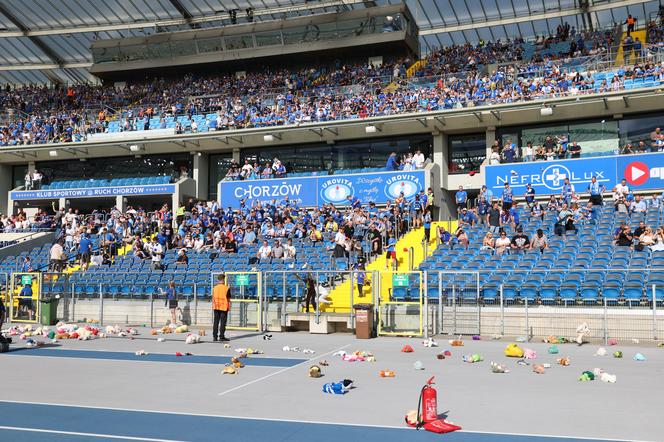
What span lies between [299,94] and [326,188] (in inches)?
276

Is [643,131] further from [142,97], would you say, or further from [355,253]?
[142,97]

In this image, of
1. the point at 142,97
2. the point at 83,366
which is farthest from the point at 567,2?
the point at 83,366

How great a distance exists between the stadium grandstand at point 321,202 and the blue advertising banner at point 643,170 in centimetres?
10

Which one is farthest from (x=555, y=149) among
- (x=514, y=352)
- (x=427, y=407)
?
(x=427, y=407)

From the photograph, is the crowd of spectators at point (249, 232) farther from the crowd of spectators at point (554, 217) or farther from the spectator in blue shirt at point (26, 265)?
the crowd of spectators at point (554, 217)

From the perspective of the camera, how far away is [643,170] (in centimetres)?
2723

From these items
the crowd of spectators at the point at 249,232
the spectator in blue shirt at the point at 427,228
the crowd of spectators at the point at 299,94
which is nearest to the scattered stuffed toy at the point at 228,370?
the crowd of spectators at the point at 249,232

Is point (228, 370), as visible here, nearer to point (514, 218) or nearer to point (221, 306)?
point (221, 306)

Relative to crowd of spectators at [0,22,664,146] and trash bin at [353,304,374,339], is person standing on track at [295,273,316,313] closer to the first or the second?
trash bin at [353,304,374,339]

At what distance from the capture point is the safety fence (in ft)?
53.5

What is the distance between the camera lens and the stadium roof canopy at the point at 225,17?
1577 inches

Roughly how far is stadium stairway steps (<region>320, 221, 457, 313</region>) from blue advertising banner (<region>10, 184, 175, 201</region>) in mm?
15495

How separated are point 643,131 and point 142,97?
29154 mm

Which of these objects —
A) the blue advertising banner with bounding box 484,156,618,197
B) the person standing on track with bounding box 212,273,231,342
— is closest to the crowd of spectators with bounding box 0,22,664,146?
the blue advertising banner with bounding box 484,156,618,197
